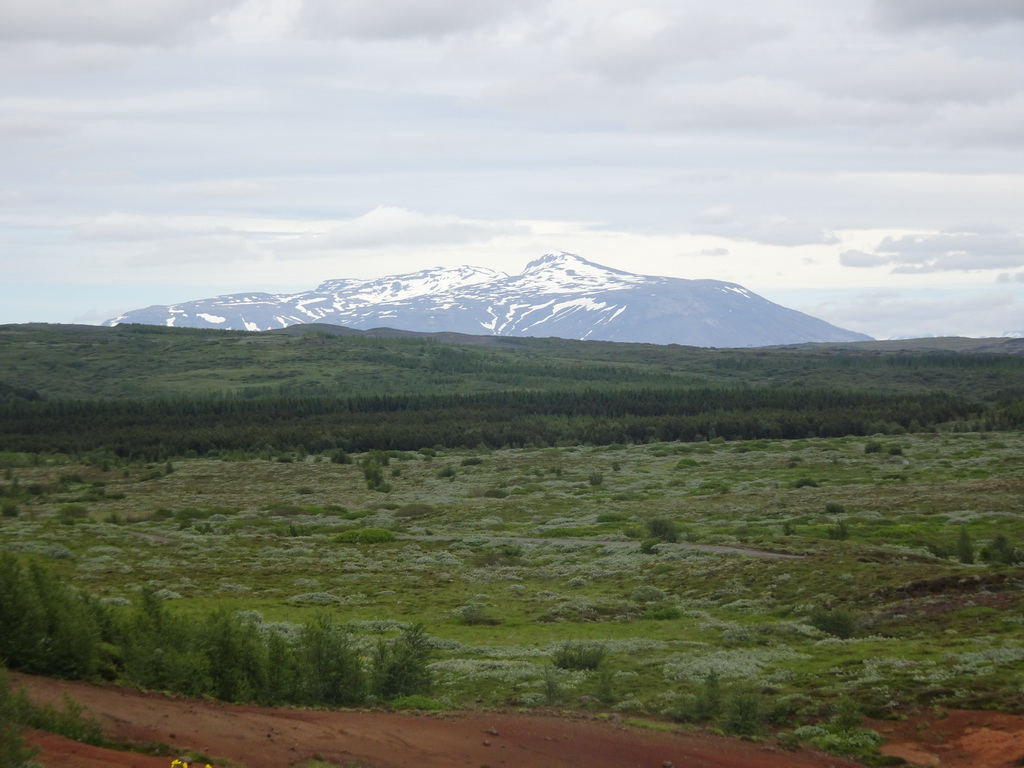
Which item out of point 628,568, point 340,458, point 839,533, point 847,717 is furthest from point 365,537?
point 340,458

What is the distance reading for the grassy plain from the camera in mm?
21562

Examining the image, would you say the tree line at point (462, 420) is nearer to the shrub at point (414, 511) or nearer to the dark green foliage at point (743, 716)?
the shrub at point (414, 511)

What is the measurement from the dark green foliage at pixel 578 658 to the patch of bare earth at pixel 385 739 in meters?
4.34

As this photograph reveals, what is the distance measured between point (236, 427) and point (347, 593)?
84.3m

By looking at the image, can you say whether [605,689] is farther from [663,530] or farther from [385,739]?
[663,530]

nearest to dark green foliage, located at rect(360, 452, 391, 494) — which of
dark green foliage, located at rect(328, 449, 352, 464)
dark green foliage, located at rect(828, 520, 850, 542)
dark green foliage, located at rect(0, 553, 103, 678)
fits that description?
dark green foliage, located at rect(328, 449, 352, 464)

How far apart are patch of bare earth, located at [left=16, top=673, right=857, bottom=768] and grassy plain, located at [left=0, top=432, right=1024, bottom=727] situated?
1.92 m

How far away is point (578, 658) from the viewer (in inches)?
907

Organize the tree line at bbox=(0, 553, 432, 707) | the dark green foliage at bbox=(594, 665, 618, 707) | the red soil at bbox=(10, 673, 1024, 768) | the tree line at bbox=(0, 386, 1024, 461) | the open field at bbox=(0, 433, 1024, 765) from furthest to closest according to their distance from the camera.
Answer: the tree line at bbox=(0, 386, 1024, 461)
the open field at bbox=(0, 433, 1024, 765)
the dark green foliage at bbox=(594, 665, 618, 707)
the tree line at bbox=(0, 553, 432, 707)
the red soil at bbox=(10, 673, 1024, 768)

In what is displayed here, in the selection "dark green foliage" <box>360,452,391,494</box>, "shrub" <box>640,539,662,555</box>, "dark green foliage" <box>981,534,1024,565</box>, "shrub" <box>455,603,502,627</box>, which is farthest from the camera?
"dark green foliage" <box>360,452,391,494</box>

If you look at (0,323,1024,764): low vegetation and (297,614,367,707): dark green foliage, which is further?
(297,614,367,707): dark green foliage

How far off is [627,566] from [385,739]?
23194 millimetres

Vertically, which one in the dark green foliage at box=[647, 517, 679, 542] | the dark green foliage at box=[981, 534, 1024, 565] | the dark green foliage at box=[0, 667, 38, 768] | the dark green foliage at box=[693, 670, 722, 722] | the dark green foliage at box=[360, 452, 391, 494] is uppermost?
the dark green foliage at box=[0, 667, 38, 768]

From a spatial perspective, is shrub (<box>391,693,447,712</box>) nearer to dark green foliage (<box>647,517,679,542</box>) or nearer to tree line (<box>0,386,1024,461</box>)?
dark green foliage (<box>647,517,679,542</box>)
